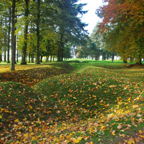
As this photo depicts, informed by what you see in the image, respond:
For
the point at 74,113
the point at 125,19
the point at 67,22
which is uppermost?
the point at 67,22

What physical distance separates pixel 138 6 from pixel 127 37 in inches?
238

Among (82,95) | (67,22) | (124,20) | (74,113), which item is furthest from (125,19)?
(74,113)

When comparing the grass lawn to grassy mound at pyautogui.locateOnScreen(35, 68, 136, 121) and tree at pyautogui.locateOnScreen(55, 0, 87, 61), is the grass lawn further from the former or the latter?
tree at pyautogui.locateOnScreen(55, 0, 87, 61)

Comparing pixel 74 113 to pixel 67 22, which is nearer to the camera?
pixel 74 113

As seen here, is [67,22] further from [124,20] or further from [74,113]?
[74,113]

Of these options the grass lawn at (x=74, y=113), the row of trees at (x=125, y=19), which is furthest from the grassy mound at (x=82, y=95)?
the row of trees at (x=125, y=19)

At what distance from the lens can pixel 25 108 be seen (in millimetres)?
5191

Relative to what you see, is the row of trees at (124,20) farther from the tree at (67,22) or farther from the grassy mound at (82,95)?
the grassy mound at (82,95)

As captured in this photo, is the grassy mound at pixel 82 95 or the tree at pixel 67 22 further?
the tree at pixel 67 22

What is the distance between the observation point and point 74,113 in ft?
18.6

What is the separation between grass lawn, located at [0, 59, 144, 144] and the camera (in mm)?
3191

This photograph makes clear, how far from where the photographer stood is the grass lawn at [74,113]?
319cm

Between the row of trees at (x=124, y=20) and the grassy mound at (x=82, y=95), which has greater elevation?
the row of trees at (x=124, y=20)

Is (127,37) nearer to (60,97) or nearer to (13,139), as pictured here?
(60,97)
